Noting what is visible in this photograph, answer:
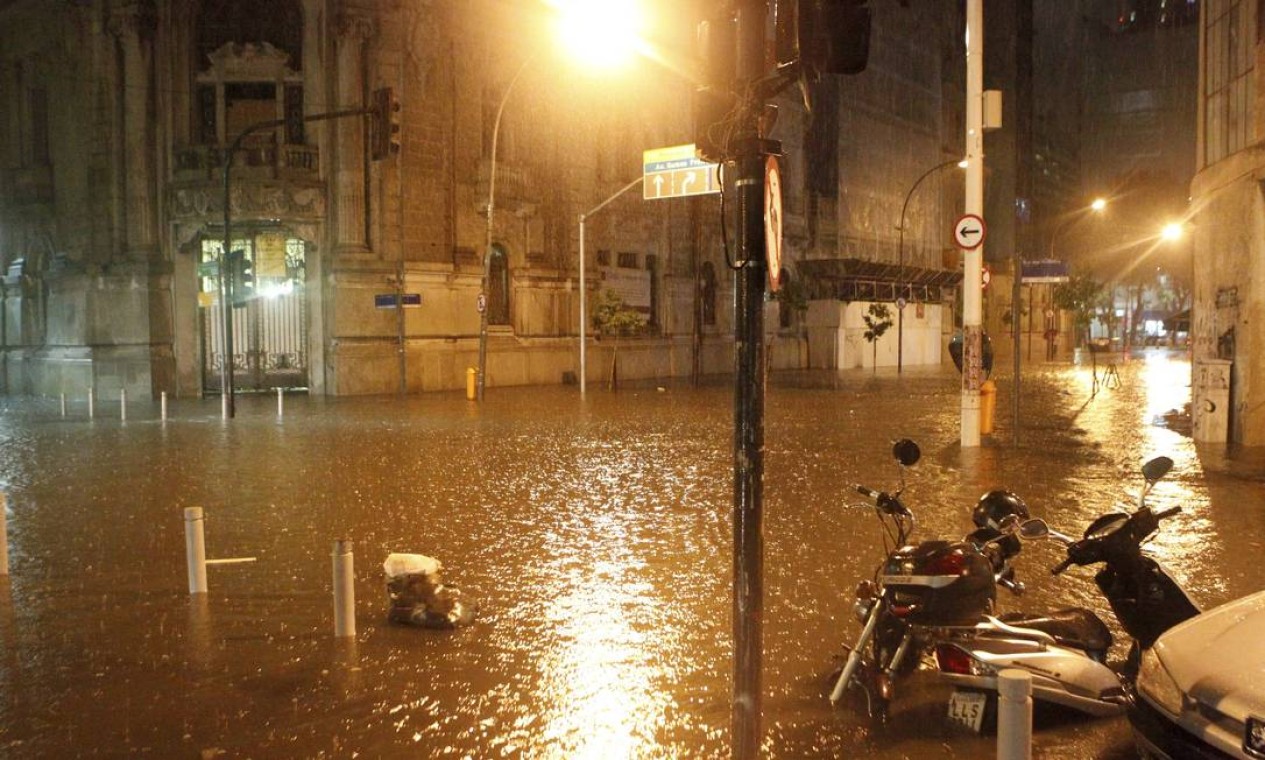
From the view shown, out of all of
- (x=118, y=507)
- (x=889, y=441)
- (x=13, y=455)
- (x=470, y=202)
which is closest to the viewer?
(x=118, y=507)

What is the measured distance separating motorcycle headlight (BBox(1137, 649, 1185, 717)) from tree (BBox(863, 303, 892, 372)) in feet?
146

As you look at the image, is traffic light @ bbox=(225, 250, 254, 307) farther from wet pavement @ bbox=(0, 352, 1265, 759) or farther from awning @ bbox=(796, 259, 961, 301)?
awning @ bbox=(796, 259, 961, 301)

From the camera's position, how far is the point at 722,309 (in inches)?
1822

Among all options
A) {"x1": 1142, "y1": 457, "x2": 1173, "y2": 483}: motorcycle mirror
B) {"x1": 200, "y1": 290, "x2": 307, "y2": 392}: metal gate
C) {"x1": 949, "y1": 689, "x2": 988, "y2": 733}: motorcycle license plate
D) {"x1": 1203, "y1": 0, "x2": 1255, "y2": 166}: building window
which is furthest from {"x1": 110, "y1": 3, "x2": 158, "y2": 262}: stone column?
{"x1": 1142, "y1": 457, "x2": 1173, "y2": 483}: motorcycle mirror

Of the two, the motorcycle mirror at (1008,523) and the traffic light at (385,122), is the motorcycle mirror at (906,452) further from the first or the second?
the traffic light at (385,122)

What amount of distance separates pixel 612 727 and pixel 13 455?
15.0 metres

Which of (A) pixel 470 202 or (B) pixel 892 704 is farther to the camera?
(A) pixel 470 202

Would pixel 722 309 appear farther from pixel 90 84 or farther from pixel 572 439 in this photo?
pixel 572 439

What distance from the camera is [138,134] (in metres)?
31.8

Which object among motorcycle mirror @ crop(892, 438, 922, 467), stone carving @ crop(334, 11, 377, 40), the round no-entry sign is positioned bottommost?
motorcycle mirror @ crop(892, 438, 922, 467)

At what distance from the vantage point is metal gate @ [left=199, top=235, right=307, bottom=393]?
33.1 meters

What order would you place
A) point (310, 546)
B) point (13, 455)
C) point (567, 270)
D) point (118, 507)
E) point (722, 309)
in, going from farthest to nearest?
point (722, 309) < point (567, 270) < point (13, 455) < point (118, 507) < point (310, 546)

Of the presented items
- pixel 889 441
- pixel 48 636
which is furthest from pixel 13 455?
pixel 889 441

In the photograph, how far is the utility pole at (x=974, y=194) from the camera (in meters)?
15.1
